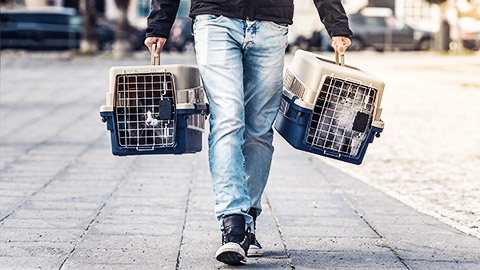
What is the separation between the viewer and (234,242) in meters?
4.04

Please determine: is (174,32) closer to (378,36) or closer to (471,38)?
(378,36)

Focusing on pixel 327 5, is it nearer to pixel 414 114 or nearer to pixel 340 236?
pixel 340 236

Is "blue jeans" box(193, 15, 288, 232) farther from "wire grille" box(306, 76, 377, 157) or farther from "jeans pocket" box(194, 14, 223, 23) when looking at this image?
"wire grille" box(306, 76, 377, 157)

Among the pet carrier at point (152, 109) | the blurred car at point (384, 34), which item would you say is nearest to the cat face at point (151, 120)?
the pet carrier at point (152, 109)

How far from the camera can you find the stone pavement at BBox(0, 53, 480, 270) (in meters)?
4.31

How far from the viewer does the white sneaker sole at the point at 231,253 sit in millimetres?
3988

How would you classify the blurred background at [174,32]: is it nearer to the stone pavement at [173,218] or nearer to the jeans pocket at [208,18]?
the stone pavement at [173,218]

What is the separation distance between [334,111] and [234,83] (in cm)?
50

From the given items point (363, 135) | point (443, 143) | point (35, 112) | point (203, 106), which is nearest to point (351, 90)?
point (363, 135)

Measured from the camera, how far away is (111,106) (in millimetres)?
4227

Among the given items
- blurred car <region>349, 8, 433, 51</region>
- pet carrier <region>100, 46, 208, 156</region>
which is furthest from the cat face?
blurred car <region>349, 8, 433, 51</region>

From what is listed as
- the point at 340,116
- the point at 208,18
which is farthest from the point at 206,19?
the point at 340,116

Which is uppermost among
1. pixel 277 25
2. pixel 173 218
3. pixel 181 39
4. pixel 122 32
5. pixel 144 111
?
pixel 277 25

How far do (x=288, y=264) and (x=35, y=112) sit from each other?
743cm
